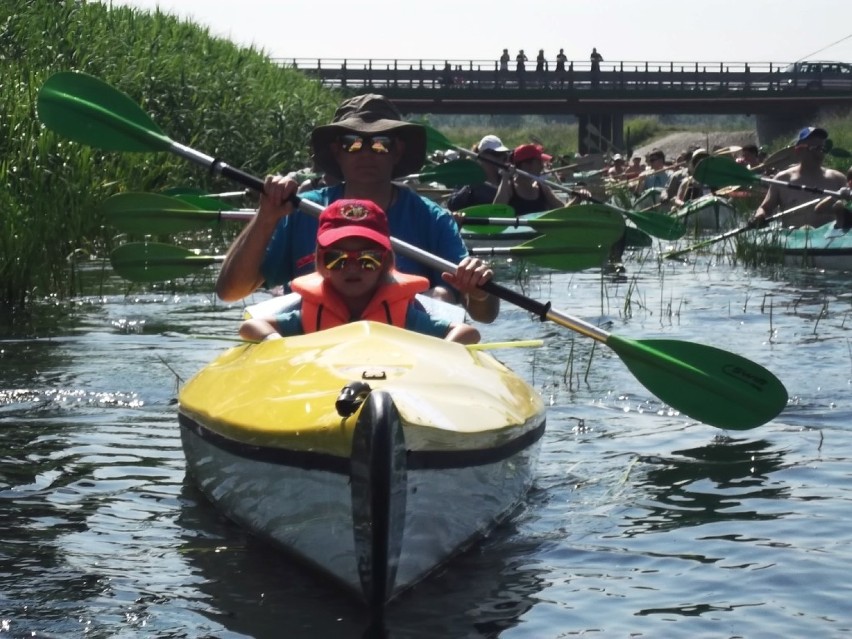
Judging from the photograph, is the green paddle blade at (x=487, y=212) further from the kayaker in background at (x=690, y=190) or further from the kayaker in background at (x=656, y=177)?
the kayaker in background at (x=656, y=177)

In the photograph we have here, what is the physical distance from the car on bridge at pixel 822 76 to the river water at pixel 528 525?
4776 cm

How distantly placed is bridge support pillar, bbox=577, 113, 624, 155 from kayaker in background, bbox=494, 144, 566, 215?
130 feet

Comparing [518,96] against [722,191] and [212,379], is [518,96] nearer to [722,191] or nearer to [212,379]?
[722,191]

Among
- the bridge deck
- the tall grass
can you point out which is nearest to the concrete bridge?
the bridge deck

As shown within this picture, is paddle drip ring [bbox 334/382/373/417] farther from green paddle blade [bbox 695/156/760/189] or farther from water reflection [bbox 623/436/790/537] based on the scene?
green paddle blade [bbox 695/156/760/189]

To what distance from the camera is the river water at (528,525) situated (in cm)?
420

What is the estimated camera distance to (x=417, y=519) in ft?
13.5

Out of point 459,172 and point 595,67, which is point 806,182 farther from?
point 595,67

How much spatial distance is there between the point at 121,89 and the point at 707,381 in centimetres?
1087

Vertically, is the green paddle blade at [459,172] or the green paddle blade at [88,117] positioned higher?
the green paddle blade at [88,117]

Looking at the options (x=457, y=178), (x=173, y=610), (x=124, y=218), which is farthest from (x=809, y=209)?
(x=173, y=610)

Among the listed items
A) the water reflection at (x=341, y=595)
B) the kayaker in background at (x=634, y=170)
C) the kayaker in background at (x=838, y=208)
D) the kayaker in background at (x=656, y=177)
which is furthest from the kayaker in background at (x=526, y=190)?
the kayaker in background at (x=634, y=170)

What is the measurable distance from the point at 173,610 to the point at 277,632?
0.33m

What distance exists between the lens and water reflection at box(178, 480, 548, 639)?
13.5 feet
